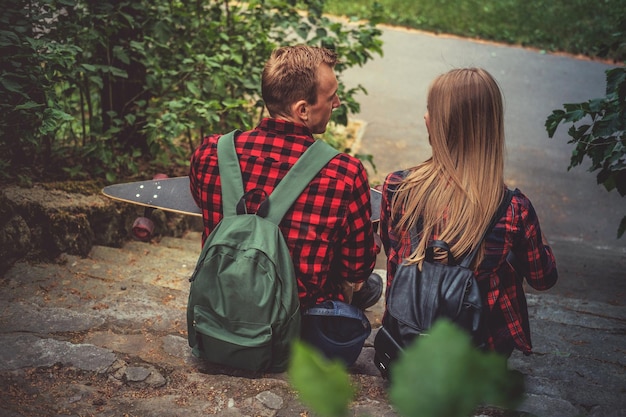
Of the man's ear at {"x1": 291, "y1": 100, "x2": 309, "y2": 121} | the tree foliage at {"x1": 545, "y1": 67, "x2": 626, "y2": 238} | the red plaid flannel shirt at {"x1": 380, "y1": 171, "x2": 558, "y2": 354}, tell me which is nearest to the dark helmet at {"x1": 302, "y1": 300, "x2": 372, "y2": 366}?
the red plaid flannel shirt at {"x1": 380, "y1": 171, "x2": 558, "y2": 354}

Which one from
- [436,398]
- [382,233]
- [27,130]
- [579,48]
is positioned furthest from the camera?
[579,48]

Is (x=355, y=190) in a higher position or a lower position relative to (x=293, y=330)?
higher

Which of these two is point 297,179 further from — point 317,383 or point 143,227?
point 317,383

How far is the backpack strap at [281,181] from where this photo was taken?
259 centimetres

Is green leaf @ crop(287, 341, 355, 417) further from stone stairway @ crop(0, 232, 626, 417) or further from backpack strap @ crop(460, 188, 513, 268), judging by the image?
backpack strap @ crop(460, 188, 513, 268)

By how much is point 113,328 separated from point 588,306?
9.39ft

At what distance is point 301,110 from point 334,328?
92cm

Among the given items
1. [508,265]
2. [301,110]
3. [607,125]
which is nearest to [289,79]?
[301,110]

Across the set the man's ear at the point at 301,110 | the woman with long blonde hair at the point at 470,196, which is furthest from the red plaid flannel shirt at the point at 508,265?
the man's ear at the point at 301,110

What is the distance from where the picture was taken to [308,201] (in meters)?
2.62

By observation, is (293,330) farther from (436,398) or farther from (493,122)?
(436,398)

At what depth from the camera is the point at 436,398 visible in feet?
2.07

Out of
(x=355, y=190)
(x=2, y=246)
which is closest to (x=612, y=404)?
(x=355, y=190)

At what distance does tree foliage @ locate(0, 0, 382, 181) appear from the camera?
3539 millimetres
